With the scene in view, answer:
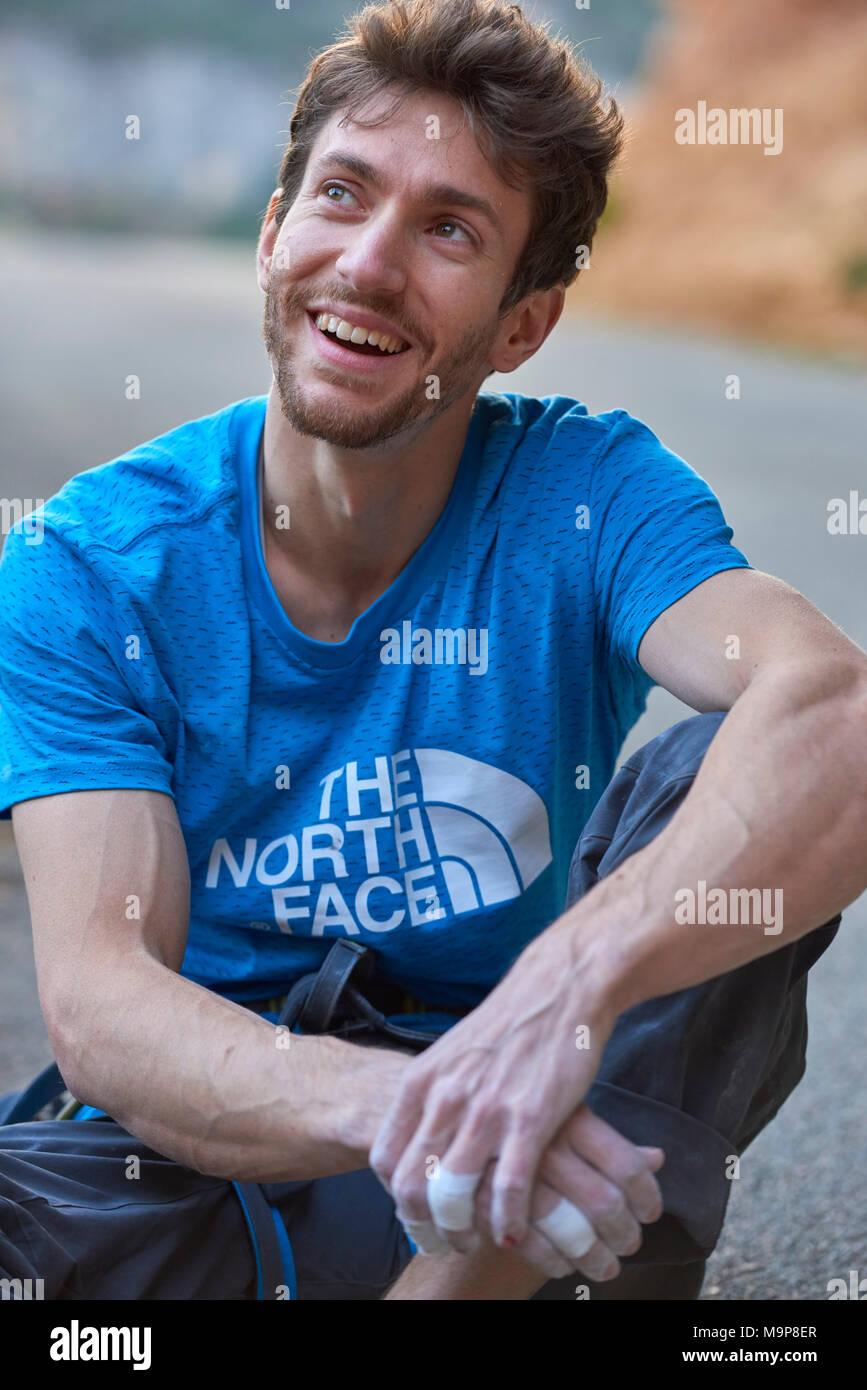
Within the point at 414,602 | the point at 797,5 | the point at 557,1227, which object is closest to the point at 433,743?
the point at 414,602

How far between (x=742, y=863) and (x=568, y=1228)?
41 centimetres

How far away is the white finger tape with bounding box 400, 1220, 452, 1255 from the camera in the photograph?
160 cm

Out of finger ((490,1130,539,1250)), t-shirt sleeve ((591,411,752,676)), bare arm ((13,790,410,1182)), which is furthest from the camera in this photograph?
t-shirt sleeve ((591,411,752,676))

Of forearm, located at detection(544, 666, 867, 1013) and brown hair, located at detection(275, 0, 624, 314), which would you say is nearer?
forearm, located at detection(544, 666, 867, 1013)

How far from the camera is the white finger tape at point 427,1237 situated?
62.9 inches

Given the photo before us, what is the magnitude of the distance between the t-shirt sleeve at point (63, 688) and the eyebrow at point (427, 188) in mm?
653

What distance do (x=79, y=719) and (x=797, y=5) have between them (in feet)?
93.2

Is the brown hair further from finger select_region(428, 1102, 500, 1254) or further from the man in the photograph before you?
finger select_region(428, 1102, 500, 1254)

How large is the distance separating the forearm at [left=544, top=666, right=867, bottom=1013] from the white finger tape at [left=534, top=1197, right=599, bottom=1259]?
0.21 metres

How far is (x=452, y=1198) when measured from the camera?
1.55 metres
